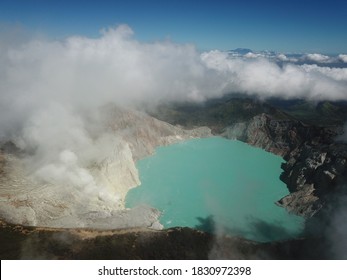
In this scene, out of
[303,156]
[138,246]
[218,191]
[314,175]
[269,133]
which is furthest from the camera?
[269,133]

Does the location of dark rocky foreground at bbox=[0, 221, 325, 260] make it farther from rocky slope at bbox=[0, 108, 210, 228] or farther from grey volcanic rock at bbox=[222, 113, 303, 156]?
grey volcanic rock at bbox=[222, 113, 303, 156]

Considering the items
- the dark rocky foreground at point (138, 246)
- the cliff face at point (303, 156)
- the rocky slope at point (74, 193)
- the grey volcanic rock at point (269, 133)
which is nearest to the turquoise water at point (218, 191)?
the cliff face at point (303, 156)

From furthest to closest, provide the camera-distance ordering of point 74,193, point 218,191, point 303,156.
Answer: point 303,156, point 218,191, point 74,193

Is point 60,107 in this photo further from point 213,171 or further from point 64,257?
point 64,257

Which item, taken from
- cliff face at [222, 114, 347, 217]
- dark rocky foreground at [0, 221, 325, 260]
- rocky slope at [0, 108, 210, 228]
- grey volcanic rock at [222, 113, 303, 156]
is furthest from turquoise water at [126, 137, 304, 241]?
dark rocky foreground at [0, 221, 325, 260]

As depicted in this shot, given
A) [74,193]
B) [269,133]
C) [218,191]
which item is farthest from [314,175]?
[74,193]

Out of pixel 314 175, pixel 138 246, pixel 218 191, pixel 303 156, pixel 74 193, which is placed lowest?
pixel 138 246

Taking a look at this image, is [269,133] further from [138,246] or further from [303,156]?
[138,246]
